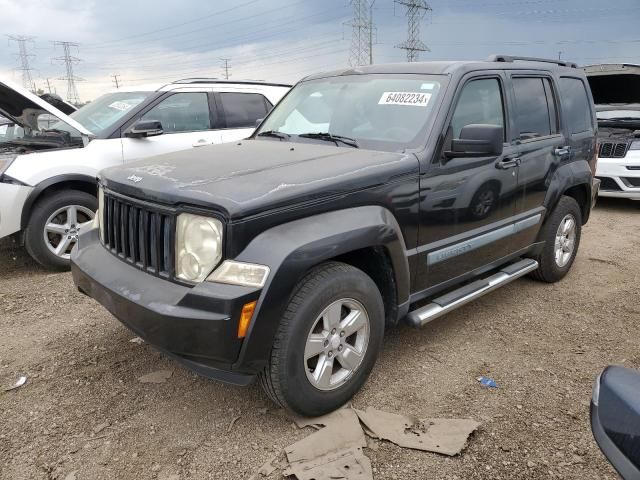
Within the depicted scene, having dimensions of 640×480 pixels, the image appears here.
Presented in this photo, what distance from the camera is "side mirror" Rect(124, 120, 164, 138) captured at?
5.30 m

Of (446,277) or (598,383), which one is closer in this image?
(598,383)

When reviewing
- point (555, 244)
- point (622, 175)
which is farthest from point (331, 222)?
point (622, 175)

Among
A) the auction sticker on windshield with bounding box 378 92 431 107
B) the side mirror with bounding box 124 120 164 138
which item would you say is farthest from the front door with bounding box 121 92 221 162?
the auction sticker on windshield with bounding box 378 92 431 107

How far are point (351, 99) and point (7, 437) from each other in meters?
2.97

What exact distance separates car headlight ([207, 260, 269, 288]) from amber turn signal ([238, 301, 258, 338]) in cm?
9

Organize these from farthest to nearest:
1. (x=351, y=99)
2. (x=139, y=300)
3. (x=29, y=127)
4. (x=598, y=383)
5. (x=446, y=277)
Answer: (x=29, y=127)
(x=351, y=99)
(x=446, y=277)
(x=139, y=300)
(x=598, y=383)

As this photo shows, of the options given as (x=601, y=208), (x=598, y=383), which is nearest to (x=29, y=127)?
(x=598, y=383)

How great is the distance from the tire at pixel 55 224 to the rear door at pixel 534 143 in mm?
3906

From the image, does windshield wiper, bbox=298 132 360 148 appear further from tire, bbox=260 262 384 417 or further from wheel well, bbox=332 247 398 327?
tire, bbox=260 262 384 417

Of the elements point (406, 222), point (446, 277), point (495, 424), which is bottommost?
point (495, 424)

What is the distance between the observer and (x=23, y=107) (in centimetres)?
493

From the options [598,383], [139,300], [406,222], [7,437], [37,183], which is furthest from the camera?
[37,183]

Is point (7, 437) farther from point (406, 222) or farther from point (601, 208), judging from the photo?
point (601, 208)

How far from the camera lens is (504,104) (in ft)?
12.6
